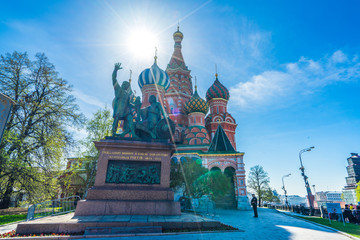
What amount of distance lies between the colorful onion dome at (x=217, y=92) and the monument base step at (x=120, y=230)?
3562cm

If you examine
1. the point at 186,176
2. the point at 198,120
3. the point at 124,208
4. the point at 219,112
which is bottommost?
the point at 124,208

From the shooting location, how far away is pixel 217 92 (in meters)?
39.9

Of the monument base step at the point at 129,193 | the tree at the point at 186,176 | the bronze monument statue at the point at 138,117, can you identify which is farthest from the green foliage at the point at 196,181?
the monument base step at the point at 129,193

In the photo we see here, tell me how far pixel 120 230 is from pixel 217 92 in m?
36.3

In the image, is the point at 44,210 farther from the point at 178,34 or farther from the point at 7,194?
the point at 178,34

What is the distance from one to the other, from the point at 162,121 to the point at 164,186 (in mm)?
3319

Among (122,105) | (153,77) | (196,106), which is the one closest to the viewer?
(122,105)

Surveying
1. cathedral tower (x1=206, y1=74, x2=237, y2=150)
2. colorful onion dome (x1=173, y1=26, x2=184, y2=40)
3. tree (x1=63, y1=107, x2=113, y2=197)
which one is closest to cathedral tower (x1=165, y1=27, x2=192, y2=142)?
colorful onion dome (x1=173, y1=26, x2=184, y2=40)

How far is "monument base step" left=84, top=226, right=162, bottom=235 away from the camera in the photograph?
5.83 meters

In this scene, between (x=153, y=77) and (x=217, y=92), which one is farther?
(x=217, y=92)

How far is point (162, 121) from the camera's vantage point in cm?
1036

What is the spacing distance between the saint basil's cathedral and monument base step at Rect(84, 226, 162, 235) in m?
18.6

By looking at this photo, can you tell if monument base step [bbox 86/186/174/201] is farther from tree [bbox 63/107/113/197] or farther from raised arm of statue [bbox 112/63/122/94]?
tree [bbox 63/107/113/197]

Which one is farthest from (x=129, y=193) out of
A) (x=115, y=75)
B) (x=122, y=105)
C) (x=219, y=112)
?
(x=219, y=112)
